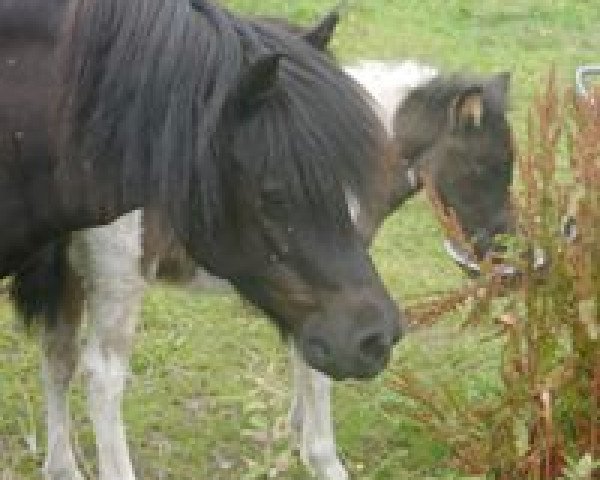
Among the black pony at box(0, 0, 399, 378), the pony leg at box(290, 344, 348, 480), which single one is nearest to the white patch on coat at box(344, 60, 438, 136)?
the pony leg at box(290, 344, 348, 480)

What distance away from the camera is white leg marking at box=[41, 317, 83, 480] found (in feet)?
12.8

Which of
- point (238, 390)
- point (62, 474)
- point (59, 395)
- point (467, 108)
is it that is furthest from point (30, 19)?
point (238, 390)

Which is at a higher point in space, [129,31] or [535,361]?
[129,31]

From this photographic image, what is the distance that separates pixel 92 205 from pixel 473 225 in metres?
2.10

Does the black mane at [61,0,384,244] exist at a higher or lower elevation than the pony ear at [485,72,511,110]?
higher

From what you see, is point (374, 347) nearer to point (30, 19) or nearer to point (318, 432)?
point (30, 19)

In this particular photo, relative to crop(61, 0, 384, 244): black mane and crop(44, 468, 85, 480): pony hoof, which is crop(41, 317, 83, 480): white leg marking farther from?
crop(61, 0, 384, 244): black mane

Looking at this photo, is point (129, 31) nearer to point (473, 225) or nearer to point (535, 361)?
point (535, 361)

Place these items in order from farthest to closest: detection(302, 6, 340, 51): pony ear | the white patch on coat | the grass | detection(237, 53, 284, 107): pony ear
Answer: the white patch on coat, the grass, detection(302, 6, 340, 51): pony ear, detection(237, 53, 284, 107): pony ear

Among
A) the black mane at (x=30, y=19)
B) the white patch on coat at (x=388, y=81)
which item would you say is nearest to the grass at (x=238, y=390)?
the white patch on coat at (x=388, y=81)

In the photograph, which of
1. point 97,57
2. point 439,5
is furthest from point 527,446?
point 439,5

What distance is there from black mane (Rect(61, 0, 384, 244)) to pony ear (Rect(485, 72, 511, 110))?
79.6 inches

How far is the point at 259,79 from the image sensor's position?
2420 mm

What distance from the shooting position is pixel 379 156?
2604 millimetres
